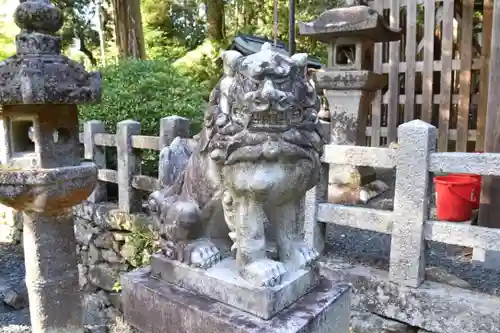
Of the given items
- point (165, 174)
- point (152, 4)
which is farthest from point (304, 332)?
point (152, 4)

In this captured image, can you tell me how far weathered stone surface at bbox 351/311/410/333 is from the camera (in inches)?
118

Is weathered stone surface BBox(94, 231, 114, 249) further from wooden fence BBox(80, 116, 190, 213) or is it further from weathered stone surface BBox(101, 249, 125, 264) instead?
wooden fence BBox(80, 116, 190, 213)

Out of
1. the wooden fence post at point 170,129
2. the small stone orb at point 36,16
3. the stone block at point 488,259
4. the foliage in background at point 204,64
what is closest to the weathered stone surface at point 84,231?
the wooden fence post at point 170,129

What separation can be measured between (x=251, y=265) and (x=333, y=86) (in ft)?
12.7

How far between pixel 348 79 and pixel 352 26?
0.60 metres

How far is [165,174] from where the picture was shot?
7.69ft

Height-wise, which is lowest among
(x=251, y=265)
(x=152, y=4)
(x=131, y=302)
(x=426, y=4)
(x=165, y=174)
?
(x=131, y=302)

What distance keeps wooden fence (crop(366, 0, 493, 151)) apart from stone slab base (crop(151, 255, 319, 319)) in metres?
4.80

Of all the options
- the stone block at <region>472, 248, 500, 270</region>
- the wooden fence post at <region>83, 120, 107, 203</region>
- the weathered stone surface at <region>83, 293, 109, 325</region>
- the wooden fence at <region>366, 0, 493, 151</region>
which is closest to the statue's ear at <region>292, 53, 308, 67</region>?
the stone block at <region>472, 248, 500, 270</region>

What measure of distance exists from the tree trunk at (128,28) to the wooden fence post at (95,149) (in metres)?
3.80

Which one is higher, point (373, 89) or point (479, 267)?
point (373, 89)

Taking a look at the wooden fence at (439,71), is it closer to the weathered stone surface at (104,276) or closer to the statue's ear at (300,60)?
the weathered stone surface at (104,276)

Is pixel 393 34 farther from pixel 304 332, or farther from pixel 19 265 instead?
pixel 19 265

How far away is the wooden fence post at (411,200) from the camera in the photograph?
2.84 meters
